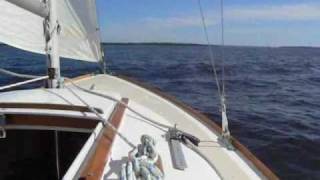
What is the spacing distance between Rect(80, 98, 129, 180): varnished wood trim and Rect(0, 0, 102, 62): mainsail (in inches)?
50.7

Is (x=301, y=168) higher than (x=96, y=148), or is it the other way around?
(x=96, y=148)

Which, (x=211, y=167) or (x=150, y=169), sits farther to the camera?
(x=211, y=167)

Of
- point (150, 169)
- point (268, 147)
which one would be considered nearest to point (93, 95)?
point (150, 169)

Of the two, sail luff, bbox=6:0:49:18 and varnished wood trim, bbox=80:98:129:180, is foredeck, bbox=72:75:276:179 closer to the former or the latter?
varnished wood trim, bbox=80:98:129:180

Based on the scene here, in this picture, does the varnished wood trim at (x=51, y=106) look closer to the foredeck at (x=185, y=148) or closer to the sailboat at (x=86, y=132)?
the sailboat at (x=86, y=132)

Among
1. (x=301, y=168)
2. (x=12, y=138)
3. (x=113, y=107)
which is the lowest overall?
(x=301, y=168)

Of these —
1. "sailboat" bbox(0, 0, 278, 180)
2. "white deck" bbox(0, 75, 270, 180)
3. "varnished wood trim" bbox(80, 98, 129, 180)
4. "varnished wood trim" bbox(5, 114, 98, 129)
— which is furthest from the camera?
"varnished wood trim" bbox(5, 114, 98, 129)

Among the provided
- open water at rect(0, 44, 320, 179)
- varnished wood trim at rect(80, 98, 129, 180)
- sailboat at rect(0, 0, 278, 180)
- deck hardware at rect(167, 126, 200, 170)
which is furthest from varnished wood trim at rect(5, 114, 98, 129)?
open water at rect(0, 44, 320, 179)

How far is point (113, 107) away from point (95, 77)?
10.9 ft

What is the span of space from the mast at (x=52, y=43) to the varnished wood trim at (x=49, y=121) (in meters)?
1.03

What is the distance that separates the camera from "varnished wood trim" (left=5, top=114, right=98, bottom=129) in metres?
3.71

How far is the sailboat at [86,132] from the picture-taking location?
117 inches

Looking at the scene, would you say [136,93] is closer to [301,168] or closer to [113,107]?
[113,107]

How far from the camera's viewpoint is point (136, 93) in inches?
232
